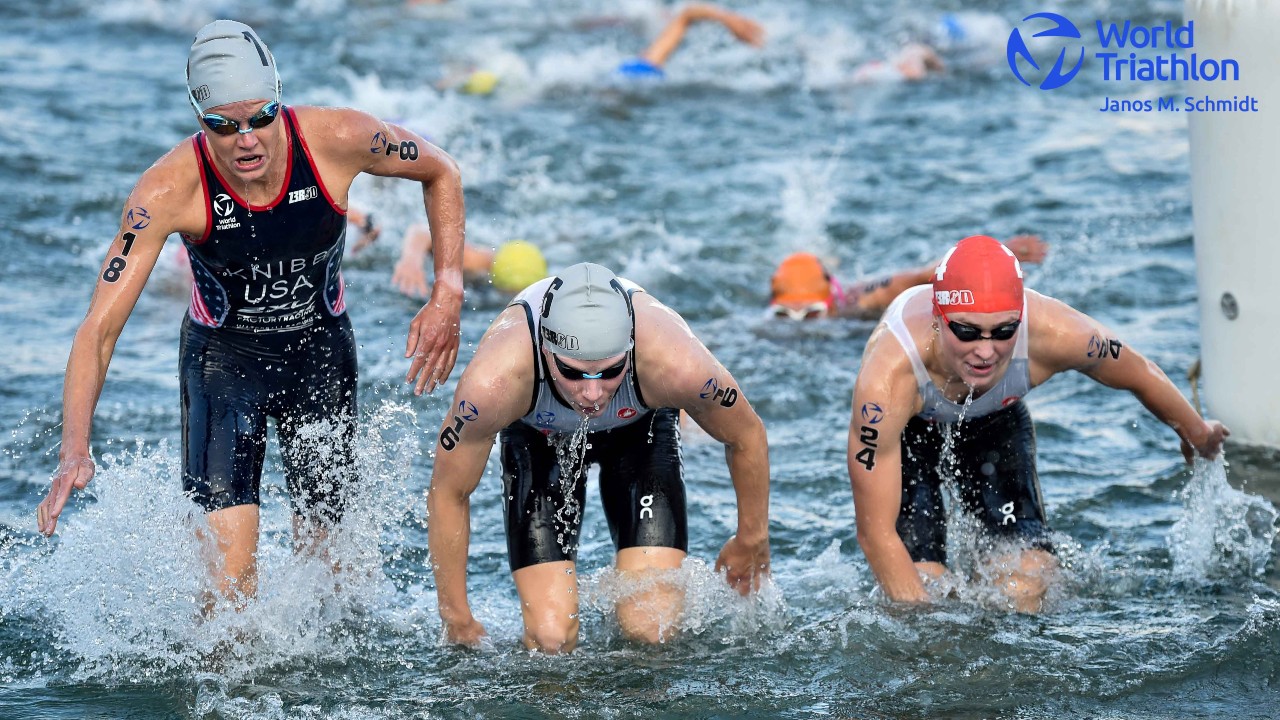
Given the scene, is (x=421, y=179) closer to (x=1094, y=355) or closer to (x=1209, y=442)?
(x=1094, y=355)

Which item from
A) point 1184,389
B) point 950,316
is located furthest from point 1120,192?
point 950,316

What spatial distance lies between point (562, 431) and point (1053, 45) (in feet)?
45.5

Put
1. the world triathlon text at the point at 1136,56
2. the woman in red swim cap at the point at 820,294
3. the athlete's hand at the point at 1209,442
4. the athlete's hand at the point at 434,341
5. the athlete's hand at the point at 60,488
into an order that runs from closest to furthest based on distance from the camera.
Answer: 1. the athlete's hand at the point at 60,488
2. the athlete's hand at the point at 434,341
3. the athlete's hand at the point at 1209,442
4. the woman in red swim cap at the point at 820,294
5. the world triathlon text at the point at 1136,56

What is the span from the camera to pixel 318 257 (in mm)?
5609

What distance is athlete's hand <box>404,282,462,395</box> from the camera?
5598 millimetres

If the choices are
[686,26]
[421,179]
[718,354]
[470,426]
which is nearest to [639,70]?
[686,26]

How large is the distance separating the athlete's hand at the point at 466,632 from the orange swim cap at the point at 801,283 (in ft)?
16.0

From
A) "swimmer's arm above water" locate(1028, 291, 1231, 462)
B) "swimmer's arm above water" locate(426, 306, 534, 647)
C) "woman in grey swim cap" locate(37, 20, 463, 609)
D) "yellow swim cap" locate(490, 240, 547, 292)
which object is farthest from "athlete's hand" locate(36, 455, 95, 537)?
"yellow swim cap" locate(490, 240, 547, 292)

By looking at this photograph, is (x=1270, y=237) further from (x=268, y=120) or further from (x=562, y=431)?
(x=268, y=120)

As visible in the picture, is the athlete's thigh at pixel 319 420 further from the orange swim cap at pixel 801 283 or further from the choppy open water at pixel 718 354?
the orange swim cap at pixel 801 283

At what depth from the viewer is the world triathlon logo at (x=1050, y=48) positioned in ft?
53.5

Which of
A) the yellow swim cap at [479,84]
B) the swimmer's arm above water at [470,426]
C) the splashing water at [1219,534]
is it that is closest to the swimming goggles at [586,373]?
the swimmer's arm above water at [470,426]

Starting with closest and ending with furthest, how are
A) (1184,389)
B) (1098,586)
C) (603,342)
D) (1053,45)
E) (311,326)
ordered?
(603,342) → (311,326) → (1098,586) → (1184,389) → (1053,45)

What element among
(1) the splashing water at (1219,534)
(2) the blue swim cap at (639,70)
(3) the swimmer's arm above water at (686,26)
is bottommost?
(1) the splashing water at (1219,534)
